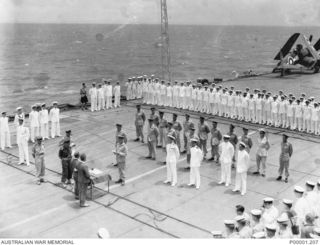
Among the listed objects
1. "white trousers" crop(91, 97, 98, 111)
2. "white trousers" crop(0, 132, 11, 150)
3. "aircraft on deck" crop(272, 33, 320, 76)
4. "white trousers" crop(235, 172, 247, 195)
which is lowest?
"white trousers" crop(235, 172, 247, 195)

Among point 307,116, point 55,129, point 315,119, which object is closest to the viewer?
point 315,119

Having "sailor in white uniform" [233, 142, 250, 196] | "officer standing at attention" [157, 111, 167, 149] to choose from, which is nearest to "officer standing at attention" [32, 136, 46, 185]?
"officer standing at attention" [157, 111, 167, 149]

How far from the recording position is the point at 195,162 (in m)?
12.4

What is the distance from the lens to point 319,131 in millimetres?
18438

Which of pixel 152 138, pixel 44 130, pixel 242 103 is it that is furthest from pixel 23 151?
pixel 242 103

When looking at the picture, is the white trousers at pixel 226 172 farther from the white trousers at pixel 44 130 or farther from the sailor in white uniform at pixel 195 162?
the white trousers at pixel 44 130

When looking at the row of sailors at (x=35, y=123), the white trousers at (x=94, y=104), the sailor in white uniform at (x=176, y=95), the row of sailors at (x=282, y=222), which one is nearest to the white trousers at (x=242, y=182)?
the row of sailors at (x=282, y=222)

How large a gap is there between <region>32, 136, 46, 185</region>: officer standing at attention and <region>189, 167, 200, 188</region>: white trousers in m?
4.93

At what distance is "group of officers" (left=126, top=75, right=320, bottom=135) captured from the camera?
18.5 m

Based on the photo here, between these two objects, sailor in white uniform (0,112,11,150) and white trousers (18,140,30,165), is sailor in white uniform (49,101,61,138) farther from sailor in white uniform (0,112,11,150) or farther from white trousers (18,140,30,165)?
white trousers (18,140,30,165)

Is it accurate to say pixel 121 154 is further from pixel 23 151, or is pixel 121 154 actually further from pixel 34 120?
pixel 34 120

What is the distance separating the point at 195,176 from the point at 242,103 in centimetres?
851

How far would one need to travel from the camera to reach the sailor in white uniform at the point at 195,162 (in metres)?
12.4

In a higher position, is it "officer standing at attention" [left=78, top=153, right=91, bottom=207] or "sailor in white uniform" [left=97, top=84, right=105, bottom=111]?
"sailor in white uniform" [left=97, top=84, right=105, bottom=111]
